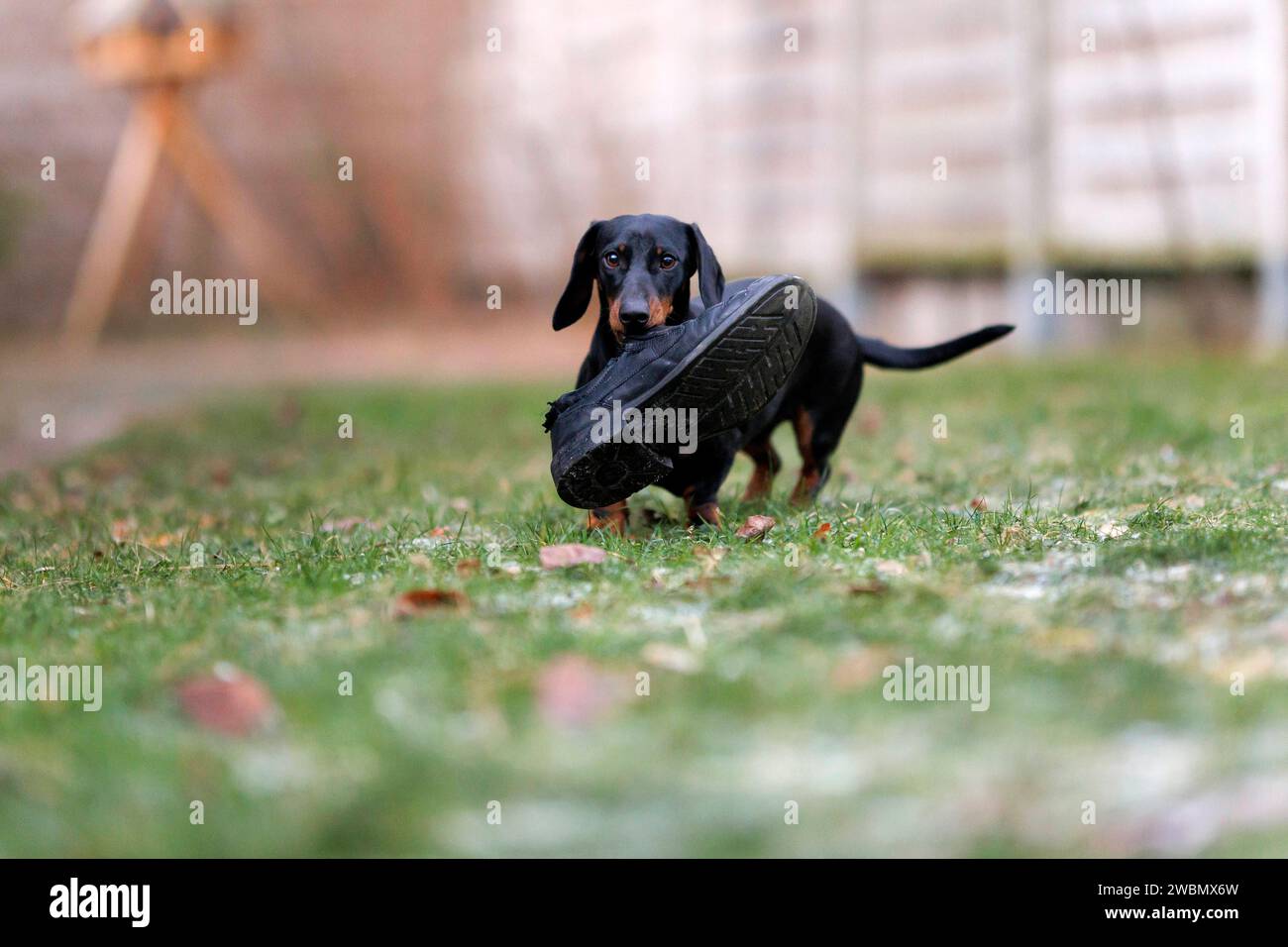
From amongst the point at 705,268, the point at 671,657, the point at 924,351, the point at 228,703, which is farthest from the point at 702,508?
the point at 228,703

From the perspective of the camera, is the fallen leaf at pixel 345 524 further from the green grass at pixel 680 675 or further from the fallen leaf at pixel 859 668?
the fallen leaf at pixel 859 668

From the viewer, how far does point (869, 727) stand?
5.95 ft

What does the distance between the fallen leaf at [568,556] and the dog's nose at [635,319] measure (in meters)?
0.48

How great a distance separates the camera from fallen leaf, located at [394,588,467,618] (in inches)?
96.4

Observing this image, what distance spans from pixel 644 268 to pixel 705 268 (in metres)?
0.17

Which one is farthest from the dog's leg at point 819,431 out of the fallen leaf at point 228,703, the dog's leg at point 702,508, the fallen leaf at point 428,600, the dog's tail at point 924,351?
the fallen leaf at point 228,703

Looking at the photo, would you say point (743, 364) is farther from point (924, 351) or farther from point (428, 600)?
point (924, 351)

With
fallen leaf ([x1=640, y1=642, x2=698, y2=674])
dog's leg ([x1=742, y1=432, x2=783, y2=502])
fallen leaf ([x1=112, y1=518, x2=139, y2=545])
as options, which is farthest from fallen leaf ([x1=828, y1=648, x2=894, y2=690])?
fallen leaf ([x1=112, y1=518, x2=139, y2=545])

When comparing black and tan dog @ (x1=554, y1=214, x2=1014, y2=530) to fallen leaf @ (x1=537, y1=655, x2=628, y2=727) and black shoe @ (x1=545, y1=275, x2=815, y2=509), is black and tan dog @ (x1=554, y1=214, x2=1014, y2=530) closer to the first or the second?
black shoe @ (x1=545, y1=275, x2=815, y2=509)

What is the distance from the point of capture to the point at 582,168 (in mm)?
11984

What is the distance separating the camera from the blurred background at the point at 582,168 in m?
8.47

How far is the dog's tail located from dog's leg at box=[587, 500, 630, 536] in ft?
3.13

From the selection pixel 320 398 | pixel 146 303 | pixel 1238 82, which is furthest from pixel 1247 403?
pixel 146 303

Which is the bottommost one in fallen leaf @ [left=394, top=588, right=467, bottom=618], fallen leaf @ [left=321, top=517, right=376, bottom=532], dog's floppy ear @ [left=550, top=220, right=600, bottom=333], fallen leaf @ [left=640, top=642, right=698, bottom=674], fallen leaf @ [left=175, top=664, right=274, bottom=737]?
fallen leaf @ [left=175, top=664, right=274, bottom=737]
